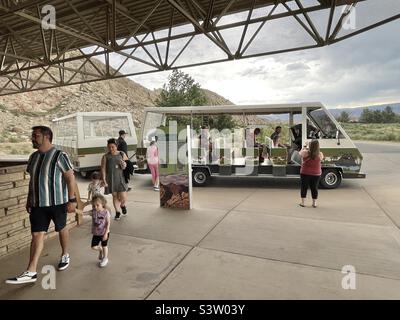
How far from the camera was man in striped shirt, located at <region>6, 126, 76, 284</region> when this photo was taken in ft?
10.5

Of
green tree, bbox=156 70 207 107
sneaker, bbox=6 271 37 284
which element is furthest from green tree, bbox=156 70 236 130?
sneaker, bbox=6 271 37 284

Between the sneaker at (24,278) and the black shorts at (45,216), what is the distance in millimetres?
492

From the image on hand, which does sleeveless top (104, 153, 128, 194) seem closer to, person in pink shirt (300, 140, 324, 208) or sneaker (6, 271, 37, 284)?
sneaker (6, 271, 37, 284)

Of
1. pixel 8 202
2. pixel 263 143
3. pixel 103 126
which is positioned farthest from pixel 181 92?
pixel 8 202

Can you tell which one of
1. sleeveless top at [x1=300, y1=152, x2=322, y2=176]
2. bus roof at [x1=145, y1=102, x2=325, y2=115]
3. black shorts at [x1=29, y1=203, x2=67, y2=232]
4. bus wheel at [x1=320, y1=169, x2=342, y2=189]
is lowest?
bus wheel at [x1=320, y1=169, x2=342, y2=189]

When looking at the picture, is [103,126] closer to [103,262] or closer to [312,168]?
[312,168]

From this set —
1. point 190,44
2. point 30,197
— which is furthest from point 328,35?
point 30,197

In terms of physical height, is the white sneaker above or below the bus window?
below

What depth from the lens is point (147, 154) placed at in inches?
367

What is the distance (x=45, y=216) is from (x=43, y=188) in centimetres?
35

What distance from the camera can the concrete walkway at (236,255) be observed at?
3.00 meters
